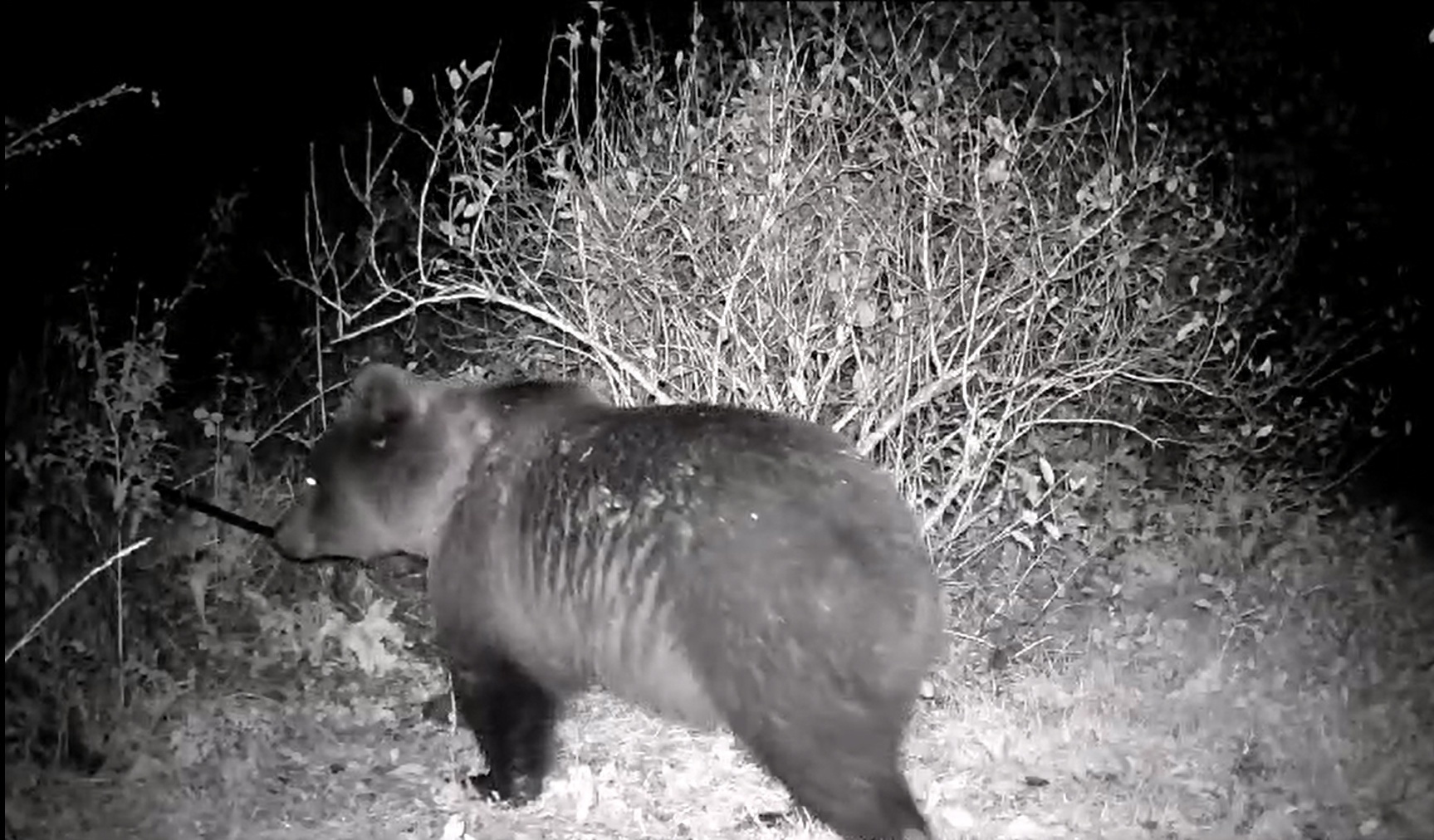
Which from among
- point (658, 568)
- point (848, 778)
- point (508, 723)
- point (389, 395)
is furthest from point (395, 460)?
point (848, 778)

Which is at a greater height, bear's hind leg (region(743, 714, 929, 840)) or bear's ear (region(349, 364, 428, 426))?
bear's ear (region(349, 364, 428, 426))

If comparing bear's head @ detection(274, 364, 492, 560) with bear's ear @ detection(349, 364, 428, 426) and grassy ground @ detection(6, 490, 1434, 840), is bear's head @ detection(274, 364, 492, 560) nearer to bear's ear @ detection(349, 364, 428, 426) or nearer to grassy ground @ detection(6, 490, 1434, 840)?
bear's ear @ detection(349, 364, 428, 426)

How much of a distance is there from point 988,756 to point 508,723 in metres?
1.86

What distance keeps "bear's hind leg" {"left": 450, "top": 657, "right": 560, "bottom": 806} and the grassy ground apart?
92 mm

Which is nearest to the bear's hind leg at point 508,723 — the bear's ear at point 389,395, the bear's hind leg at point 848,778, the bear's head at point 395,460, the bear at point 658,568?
the bear at point 658,568

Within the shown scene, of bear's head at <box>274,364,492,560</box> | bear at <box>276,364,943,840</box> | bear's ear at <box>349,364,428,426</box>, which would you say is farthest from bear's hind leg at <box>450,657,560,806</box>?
bear's ear at <box>349,364,428,426</box>

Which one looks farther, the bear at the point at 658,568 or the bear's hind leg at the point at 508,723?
the bear's hind leg at the point at 508,723

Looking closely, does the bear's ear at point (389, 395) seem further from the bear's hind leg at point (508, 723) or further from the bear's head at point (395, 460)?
the bear's hind leg at point (508, 723)

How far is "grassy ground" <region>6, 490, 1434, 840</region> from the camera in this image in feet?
15.8

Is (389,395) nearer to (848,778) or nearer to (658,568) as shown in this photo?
(658,568)

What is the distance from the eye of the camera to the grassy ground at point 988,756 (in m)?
4.82

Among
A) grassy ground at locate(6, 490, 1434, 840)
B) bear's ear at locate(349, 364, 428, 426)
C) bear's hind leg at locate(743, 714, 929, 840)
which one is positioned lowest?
grassy ground at locate(6, 490, 1434, 840)

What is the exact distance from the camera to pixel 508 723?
16.0 feet

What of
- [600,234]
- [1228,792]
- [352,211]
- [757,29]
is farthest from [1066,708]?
[352,211]
